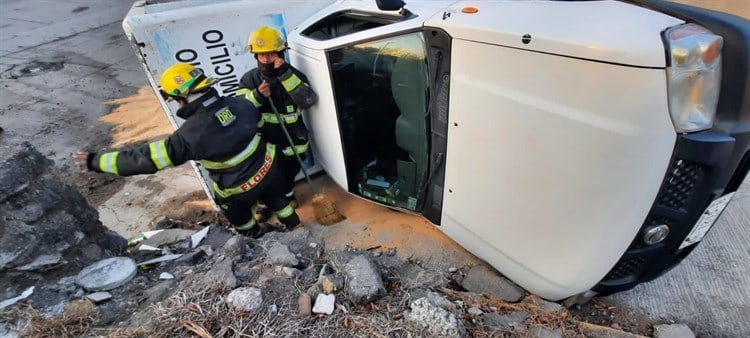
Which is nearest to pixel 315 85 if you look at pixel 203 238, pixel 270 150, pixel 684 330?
pixel 270 150

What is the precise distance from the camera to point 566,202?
75.0 inches

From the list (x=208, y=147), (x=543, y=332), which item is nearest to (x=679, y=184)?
(x=543, y=332)

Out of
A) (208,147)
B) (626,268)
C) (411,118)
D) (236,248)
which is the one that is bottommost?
(236,248)

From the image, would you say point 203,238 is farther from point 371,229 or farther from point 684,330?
point 684,330

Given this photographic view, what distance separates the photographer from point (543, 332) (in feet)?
6.86

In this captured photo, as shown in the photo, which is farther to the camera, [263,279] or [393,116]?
[393,116]

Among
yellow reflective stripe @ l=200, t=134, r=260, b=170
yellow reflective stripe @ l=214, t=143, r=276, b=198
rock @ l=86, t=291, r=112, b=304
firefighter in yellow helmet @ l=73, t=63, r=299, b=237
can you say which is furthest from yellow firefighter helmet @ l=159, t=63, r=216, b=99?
rock @ l=86, t=291, r=112, b=304

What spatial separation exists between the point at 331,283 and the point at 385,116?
1.17 metres

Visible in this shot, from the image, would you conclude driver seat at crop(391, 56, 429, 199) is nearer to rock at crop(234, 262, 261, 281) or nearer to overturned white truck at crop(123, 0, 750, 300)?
overturned white truck at crop(123, 0, 750, 300)

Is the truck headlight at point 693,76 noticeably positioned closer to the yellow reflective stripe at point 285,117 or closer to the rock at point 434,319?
the rock at point 434,319

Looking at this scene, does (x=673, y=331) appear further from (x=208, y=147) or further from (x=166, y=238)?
(x=166, y=238)

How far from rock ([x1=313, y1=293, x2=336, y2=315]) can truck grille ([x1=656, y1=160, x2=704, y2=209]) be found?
154 centimetres

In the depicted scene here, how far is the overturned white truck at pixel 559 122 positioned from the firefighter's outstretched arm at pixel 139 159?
1.17 meters

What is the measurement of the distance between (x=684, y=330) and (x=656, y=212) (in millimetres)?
861
